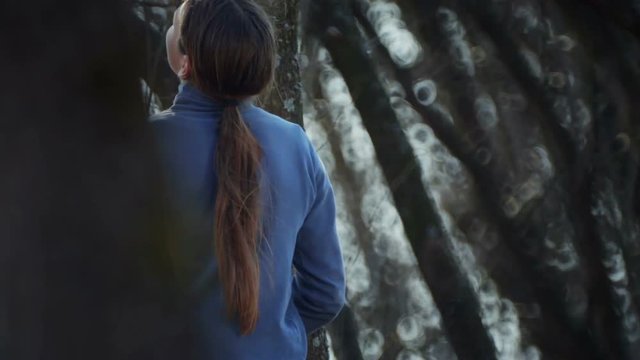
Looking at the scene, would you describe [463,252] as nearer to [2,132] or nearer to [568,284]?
[568,284]

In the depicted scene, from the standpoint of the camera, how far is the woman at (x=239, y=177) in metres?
→ 2.28

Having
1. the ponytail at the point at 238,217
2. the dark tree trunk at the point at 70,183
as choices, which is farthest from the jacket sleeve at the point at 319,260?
the dark tree trunk at the point at 70,183

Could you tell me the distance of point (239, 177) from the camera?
90.6 inches

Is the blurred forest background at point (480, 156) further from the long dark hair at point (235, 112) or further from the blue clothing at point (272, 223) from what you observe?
the long dark hair at point (235, 112)

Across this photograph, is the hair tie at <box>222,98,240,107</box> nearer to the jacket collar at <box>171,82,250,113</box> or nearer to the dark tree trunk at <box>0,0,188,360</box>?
the jacket collar at <box>171,82,250,113</box>

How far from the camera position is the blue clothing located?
229 centimetres

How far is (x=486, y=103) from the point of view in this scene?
5500 millimetres

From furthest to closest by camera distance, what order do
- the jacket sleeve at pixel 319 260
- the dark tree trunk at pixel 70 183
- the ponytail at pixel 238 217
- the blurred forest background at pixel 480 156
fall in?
1. the blurred forest background at pixel 480 156
2. the jacket sleeve at pixel 319 260
3. the ponytail at pixel 238 217
4. the dark tree trunk at pixel 70 183

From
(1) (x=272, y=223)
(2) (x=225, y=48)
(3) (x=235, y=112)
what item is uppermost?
(2) (x=225, y=48)

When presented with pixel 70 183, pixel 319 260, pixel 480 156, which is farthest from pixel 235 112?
pixel 480 156

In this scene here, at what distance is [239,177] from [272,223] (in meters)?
0.13

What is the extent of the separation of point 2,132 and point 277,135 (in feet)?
4.19

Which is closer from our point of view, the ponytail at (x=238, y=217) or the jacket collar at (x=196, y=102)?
the ponytail at (x=238, y=217)

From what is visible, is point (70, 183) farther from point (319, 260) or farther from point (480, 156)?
point (480, 156)
